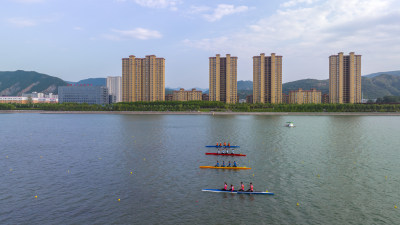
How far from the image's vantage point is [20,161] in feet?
135

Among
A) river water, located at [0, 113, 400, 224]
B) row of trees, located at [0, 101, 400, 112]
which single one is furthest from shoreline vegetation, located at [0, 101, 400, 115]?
river water, located at [0, 113, 400, 224]

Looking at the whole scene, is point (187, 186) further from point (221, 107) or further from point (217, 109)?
point (221, 107)

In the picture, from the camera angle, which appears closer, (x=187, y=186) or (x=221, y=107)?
(x=187, y=186)

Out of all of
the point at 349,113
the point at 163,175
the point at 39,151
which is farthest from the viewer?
the point at 349,113

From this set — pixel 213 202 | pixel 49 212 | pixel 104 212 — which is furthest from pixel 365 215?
pixel 49 212

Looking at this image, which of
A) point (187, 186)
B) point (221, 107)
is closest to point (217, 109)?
point (221, 107)

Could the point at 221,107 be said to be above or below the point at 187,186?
above

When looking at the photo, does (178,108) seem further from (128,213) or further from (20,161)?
(128,213)

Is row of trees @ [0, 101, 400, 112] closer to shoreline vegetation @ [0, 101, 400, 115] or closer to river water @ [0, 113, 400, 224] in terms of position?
shoreline vegetation @ [0, 101, 400, 115]

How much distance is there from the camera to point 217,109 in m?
189

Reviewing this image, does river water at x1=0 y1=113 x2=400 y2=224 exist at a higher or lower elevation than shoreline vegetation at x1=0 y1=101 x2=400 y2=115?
lower

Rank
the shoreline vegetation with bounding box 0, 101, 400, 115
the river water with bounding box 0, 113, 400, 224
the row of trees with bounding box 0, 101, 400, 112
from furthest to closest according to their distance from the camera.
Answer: the row of trees with bounding box 0, 101, 400, 112
the shoreline vegetation with bounding box 0, 101, 400, 115
the river water with bounding box 0, 113, 400, 224

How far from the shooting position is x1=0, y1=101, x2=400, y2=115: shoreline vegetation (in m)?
172

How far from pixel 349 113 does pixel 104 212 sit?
172866 millimetres
